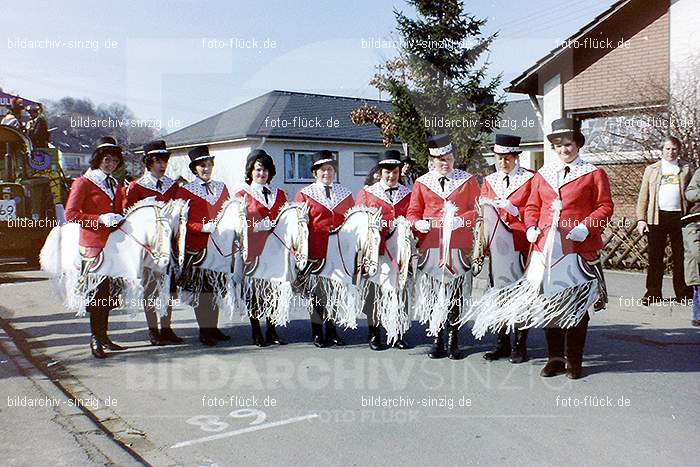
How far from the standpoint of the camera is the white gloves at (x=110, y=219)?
21.8ft

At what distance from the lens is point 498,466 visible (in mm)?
3986

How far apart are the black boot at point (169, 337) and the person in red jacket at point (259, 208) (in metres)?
0.91

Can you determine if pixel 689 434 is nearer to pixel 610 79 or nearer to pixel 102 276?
pixel 102 276

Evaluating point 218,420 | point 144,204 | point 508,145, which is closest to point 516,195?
point 508,145

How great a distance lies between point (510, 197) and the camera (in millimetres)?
6438

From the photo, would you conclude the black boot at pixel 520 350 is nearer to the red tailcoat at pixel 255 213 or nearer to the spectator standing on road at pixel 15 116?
the red tailcoat at pixel 255 213

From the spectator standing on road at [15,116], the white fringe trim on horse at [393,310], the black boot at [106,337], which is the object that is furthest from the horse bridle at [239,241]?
the spectator standing on road at [15,116]

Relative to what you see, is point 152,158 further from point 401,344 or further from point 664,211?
point 664,211

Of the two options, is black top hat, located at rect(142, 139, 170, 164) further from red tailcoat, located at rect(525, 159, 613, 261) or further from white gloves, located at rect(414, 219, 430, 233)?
red tailcoat, located at rect(525, 159, 613, 261)

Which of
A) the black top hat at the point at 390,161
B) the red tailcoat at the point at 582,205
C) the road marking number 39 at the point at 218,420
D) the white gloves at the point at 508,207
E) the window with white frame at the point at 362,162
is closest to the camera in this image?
the road marking number 39 at the point at 218,420

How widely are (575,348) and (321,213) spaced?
286 centimetres

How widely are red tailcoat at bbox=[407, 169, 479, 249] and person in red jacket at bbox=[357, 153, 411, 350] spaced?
324mm

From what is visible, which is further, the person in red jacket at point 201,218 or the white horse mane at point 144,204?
the person in red jacket at point 201,218

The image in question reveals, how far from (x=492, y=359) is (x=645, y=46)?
1015 centimetres
